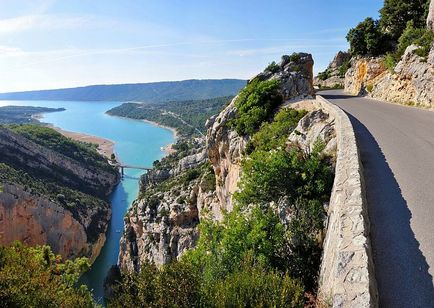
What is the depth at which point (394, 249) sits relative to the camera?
6.01 m

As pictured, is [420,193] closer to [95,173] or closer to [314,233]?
[314,233]

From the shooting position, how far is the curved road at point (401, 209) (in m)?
5.14

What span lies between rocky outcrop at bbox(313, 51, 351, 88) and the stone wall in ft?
138

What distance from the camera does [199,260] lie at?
8.73 meters

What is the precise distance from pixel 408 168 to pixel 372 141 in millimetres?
3273

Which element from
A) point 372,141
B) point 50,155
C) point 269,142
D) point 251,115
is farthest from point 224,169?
point 50,155

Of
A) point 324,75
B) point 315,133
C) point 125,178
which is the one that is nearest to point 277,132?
point 315,133

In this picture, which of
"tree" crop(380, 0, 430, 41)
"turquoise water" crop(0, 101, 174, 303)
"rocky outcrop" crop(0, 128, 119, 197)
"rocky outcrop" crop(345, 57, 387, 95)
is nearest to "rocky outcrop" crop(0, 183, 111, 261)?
"turquoise water" crop(0, 101, 174, 303)

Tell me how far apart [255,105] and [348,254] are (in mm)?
15384

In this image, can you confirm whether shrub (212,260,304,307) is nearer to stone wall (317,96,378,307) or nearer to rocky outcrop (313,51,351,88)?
stone wall (317,96,378,307)

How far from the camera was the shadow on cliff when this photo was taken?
4953mm

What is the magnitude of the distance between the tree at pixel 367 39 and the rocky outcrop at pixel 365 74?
1.13 m

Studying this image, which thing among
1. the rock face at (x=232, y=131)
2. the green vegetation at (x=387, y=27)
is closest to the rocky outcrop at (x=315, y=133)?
the rock face at (x=232, y=131)

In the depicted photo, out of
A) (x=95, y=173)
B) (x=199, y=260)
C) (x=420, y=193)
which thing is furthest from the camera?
(x=95, y=173)
